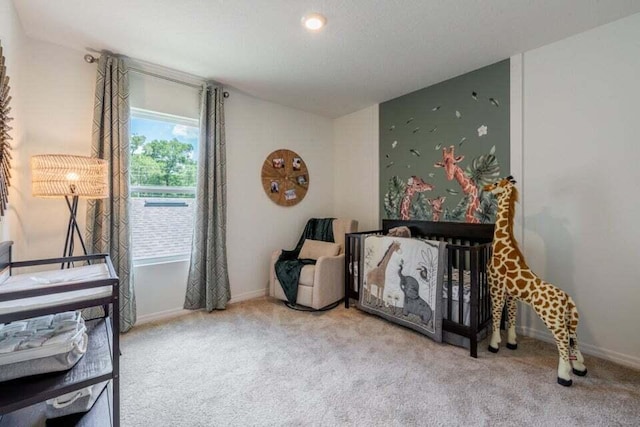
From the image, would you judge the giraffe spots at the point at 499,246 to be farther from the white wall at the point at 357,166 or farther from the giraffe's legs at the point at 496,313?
the white wall at the point at 357,166

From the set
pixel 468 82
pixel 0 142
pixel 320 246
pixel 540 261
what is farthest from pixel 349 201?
pixel 0 142

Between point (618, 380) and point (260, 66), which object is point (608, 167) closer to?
point (618, 380)

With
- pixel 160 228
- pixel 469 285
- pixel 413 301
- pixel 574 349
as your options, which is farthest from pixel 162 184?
pixel 574 349

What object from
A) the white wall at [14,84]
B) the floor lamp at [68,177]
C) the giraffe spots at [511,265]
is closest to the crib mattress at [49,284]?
the white wall at [14,84]

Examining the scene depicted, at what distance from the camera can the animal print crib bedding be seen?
2199mm

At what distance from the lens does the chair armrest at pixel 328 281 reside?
2.81m

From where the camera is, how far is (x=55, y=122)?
2207 mm

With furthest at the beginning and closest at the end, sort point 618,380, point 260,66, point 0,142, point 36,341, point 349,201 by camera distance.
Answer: point 349,201, point 260,66, point 618,380, point 0,142, point 36,341

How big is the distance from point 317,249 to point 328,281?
1.50 feet

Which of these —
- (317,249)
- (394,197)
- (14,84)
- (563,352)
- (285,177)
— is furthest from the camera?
(285,177)

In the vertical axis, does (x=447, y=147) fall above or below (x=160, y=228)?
above

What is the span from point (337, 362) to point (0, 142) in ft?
7.56

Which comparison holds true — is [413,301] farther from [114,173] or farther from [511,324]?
[114,173]

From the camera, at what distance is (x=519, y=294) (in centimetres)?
193
